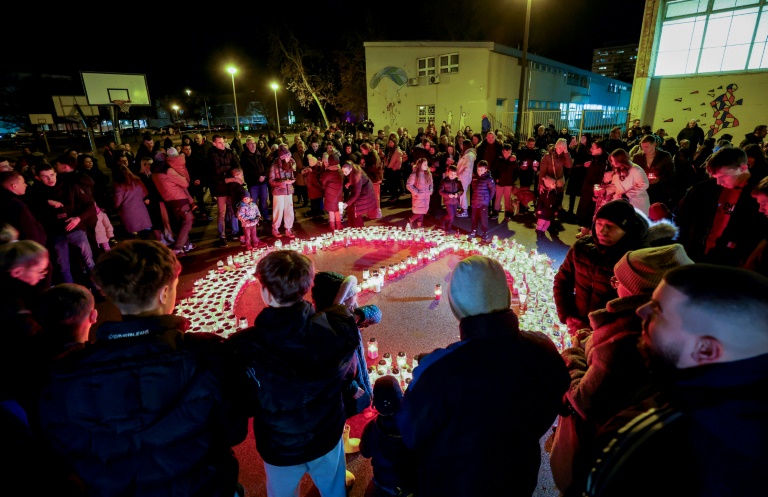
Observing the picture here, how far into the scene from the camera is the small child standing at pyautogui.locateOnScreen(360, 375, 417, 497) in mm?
1874

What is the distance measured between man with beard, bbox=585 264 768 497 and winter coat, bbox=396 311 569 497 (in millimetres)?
349

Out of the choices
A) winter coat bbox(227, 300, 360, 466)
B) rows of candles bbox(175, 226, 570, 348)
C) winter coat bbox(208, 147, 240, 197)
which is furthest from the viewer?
A: winter coat bbox(208, 147, 240, 197)

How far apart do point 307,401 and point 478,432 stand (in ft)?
3.19

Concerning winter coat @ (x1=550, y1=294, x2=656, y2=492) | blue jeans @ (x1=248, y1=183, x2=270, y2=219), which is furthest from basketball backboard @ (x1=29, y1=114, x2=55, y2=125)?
winter coat @ (x1=550, y1=294, x2=656, y2=492)

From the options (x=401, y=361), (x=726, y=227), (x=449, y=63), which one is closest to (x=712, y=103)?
(x=449, y=63)

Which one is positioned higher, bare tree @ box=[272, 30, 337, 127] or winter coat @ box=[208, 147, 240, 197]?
bare tree @ box=[272, 30, 337, 127]

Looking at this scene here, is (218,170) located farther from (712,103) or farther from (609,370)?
(712,103)

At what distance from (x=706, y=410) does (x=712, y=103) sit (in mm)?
20500

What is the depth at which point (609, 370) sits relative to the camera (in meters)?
1.90

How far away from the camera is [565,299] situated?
3650 mm

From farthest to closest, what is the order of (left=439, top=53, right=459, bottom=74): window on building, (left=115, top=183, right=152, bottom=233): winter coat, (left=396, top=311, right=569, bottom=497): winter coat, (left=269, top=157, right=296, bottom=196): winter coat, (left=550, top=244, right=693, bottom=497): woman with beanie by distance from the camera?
(left=439, top=53, right=459, bottom=74): window on building → (left=269, top=157, right=296, bottom=196): winter coat → (left=115, top=183, right=152, bottom=233): winter coat → (left=550, top=244, right=693, bottom=497): woman with beanie → (left=396, top=311, right=569, bottom=497): winter coat

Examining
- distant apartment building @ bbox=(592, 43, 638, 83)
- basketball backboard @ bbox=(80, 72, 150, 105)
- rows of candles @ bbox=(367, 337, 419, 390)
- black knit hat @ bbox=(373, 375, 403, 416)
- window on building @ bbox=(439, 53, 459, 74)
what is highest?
distant apartment building @ bbox=(592, 43, 638, 83)

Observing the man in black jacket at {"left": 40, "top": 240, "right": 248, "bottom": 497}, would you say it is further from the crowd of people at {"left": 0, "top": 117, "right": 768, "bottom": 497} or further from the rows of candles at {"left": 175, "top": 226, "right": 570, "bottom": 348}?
the rows of candles at {"left": 175, "top": 226, "right": 570, "bottom": 348}

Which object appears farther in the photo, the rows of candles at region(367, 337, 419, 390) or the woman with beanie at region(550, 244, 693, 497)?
the rows of candles at region(367, 337, 419, 390)
